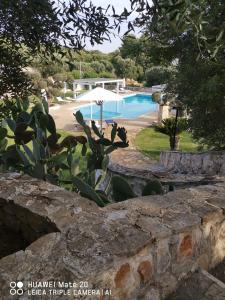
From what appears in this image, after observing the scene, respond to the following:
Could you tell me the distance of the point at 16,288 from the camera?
5.19 ft

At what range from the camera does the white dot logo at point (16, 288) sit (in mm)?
1557

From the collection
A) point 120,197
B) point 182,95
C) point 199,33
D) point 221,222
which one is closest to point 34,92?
point 120,197

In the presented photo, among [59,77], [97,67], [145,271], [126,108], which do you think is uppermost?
[97,67]

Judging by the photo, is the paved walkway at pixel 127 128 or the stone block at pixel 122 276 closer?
the stone block at pixel 122 276

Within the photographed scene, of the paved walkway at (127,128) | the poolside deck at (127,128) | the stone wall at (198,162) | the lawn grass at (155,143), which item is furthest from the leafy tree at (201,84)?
the lawn grass at (155,143)

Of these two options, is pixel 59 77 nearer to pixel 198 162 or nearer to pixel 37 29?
pixel 198 162

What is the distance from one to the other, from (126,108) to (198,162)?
28484mm

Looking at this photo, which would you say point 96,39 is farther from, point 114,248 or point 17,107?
point 114,248

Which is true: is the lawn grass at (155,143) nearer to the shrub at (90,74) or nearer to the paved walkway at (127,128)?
the paved walkway at (127,128)

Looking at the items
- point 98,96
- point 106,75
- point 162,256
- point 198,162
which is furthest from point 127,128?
point 106,75

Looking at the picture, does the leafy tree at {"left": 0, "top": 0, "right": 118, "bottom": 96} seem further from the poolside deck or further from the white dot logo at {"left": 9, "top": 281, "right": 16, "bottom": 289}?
the poolside deck

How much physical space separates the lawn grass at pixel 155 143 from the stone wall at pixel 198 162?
20.1ft

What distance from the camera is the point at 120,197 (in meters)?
3.42

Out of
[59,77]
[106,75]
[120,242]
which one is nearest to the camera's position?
[120,242]
